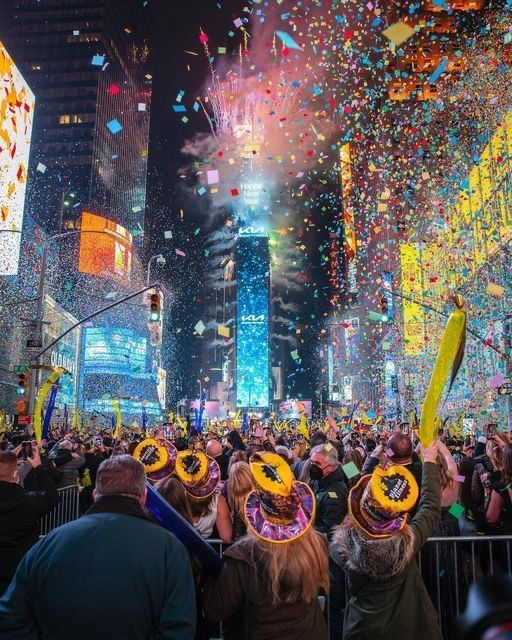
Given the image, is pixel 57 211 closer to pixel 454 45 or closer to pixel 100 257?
pixel 100 257

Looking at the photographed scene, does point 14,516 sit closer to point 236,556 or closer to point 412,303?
point 236,556

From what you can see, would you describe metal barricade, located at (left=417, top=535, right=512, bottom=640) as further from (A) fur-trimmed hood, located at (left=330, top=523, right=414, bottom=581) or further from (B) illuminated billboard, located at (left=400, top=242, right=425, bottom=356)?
(B) illuminated billboard, located at (left=400, top=242, right=425, bottom=356)

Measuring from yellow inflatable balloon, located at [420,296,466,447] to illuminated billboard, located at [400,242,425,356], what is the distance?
65828 mm

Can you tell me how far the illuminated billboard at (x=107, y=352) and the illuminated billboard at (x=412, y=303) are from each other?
41.7 m

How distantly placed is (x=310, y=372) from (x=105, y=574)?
16610 centimetres

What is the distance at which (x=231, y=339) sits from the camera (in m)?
167

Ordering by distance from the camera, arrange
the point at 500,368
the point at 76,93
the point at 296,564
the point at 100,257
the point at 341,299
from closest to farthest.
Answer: the point at 296,564
the point at 500,368
the point at 100,257
the point at 76,93
the point at 341,299

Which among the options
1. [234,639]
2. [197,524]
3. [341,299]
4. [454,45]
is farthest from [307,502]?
[341,299]

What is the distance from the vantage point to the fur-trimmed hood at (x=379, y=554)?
3.62 metres

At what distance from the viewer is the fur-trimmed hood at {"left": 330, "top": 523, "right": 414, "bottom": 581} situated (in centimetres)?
362

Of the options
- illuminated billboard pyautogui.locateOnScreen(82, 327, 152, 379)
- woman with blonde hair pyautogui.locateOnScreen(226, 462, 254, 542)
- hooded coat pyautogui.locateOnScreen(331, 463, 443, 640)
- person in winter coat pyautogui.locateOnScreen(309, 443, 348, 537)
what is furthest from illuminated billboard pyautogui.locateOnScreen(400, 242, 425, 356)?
hooded coat pyautogui.locateOnScreen(331, 463, 443, 640)

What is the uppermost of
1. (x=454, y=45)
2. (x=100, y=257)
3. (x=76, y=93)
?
(x=76, y=93)

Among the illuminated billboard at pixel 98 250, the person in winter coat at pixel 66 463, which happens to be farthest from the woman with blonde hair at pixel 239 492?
the illuminated billboard at pixel 98 250

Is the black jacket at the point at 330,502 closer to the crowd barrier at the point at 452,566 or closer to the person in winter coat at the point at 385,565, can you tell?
the crowd barrier at the point at 452,566
